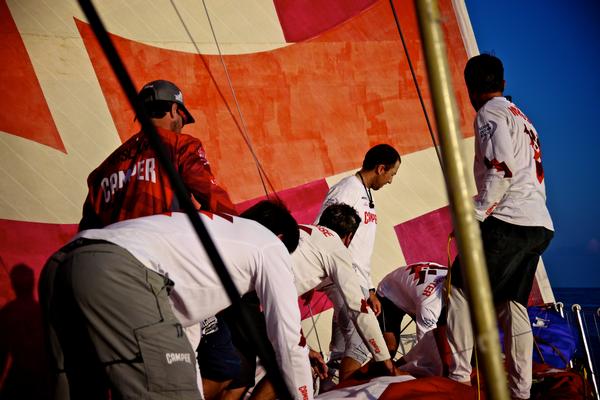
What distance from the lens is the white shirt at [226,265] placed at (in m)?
1.63

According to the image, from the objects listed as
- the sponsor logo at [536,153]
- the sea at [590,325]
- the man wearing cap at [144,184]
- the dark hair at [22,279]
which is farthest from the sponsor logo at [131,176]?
the sea at [590,325]

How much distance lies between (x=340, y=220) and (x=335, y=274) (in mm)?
443

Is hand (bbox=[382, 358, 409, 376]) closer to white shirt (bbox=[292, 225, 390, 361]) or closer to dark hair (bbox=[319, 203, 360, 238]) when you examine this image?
white shirt (bbox=[292, 225, 390, 361])

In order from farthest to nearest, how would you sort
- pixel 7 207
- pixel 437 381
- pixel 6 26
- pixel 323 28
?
pixel 323 28 < pixel 6 26 < pixel 7 207 < pixel 437 381

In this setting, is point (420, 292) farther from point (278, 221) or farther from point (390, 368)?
point (278, 221)

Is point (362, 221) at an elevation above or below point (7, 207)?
below

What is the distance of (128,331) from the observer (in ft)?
4.97

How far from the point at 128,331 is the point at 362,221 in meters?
2.36

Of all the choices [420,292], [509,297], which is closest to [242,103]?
[420,292]

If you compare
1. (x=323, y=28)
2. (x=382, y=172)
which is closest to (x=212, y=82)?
(x=323, y=28)

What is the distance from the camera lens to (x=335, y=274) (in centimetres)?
284

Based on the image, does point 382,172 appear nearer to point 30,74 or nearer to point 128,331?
point 30,74

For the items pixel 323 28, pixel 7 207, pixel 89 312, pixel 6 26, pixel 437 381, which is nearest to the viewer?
pixel 89 312

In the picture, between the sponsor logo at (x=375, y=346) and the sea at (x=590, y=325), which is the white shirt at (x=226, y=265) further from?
the sea at (x=590, y=325)
